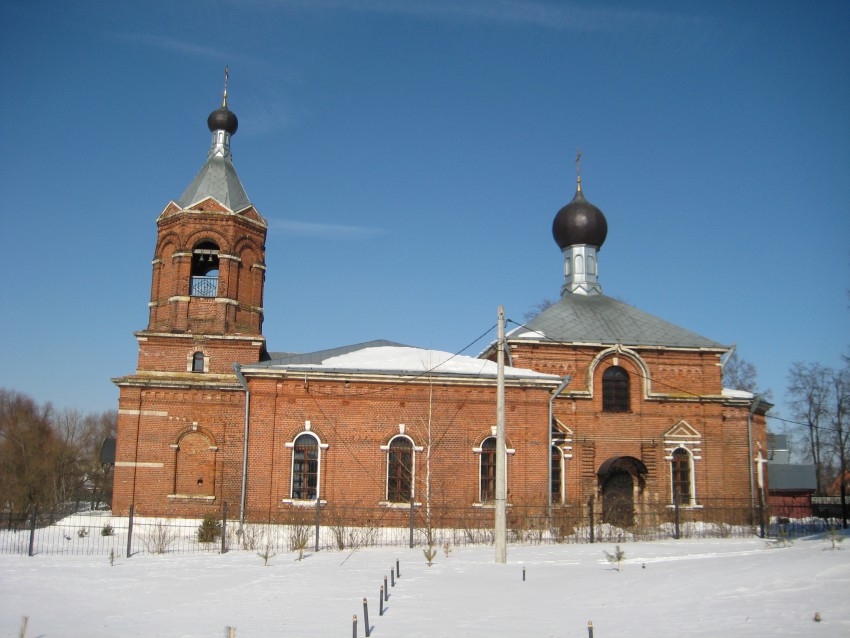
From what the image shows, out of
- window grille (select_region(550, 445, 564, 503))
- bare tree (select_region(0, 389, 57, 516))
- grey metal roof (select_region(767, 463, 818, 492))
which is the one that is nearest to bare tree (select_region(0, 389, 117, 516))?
bare tree (select_region(0, 389, 57, 516))

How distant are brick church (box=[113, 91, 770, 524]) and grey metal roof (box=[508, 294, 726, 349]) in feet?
0.25

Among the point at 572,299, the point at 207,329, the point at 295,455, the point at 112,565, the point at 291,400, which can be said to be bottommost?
the point at 112,565

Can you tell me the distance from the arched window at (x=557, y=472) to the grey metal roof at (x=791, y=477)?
59.8ft

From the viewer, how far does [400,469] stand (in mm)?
22078

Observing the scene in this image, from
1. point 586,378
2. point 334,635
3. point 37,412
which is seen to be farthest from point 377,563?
point 37,412

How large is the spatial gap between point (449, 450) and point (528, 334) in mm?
5971

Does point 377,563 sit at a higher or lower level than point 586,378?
lower

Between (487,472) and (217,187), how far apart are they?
12.2 meters

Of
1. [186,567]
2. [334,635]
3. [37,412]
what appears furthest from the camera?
[37,412]

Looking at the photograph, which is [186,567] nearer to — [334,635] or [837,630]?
[334,635]

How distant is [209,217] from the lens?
24469 millimetres

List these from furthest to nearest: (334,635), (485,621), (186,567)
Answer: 1. (186,567)
2. (485,621)
3. (334,635)

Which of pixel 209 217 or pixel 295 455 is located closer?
pixel 295 455

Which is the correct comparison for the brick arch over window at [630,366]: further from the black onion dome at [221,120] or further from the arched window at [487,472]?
the black onion dome at [221,120]
